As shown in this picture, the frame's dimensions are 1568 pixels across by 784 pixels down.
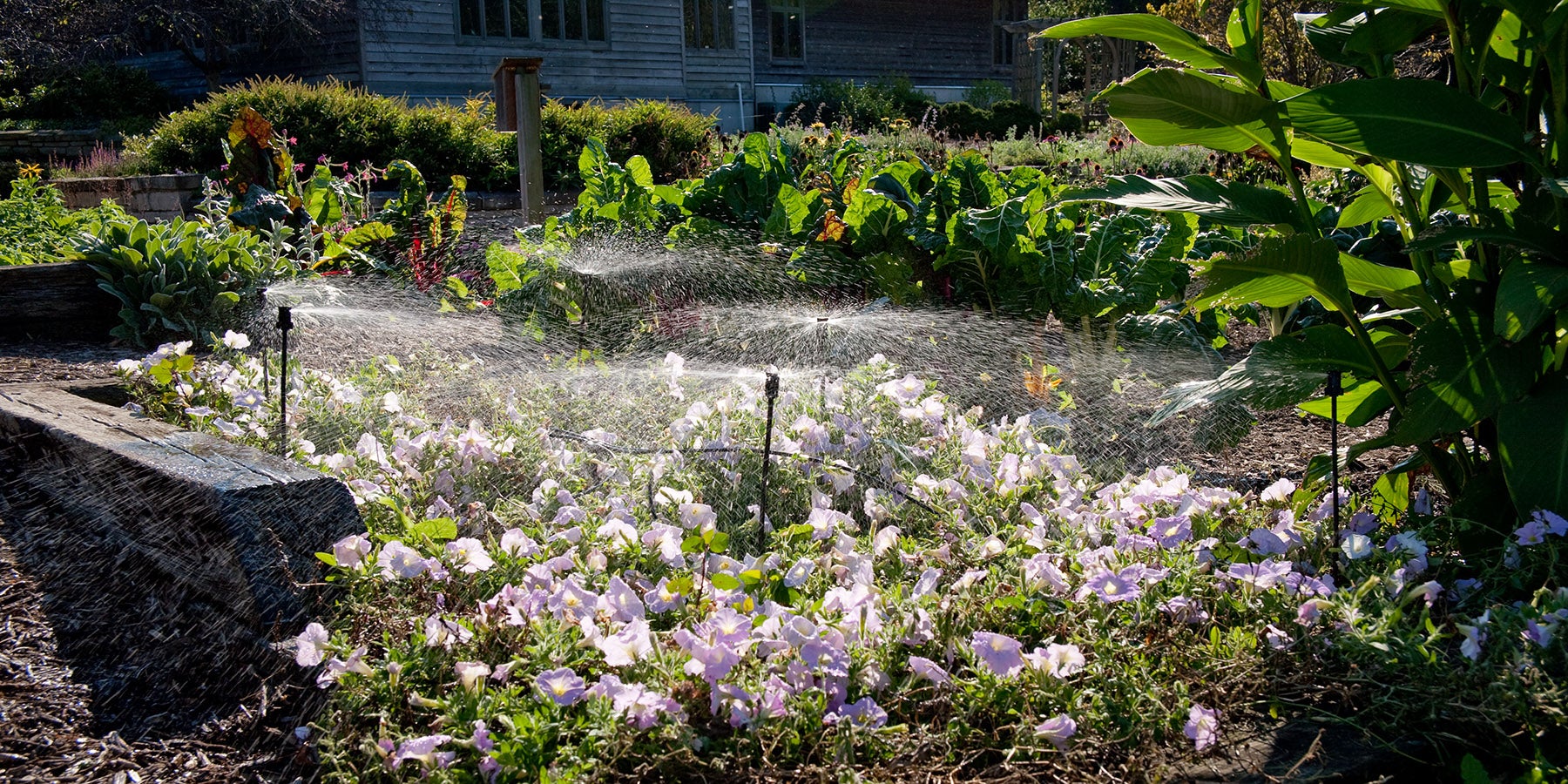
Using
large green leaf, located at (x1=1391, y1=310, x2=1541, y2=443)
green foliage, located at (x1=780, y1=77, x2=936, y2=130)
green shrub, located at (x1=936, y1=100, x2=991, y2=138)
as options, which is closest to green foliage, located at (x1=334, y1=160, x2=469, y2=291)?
large green leaf, located at (x1=1391, y1=310, x2=1541, y2=443)

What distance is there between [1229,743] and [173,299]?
13.2 feet

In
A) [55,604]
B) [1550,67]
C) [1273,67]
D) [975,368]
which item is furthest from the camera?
[1273,67]

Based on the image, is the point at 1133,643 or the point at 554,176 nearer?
the point at 1133,643

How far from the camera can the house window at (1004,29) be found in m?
26.2

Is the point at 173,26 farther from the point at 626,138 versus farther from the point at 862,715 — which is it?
the point at 862,715

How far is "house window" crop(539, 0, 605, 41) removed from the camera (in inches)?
739

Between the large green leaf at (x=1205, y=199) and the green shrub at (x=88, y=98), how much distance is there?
16986mm

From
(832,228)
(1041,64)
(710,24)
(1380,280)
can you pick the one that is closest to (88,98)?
(710,24)

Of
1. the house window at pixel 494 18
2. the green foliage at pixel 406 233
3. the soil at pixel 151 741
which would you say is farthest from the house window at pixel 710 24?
the soil at pixel 151 741

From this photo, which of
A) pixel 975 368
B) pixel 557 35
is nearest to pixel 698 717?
pixel 975 368

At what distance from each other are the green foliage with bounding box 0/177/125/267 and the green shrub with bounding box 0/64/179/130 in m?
9.86

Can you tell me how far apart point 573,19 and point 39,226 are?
45.0ft

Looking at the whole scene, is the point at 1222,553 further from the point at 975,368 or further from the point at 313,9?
the point at 313,9

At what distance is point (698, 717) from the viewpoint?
1555 millimetres
